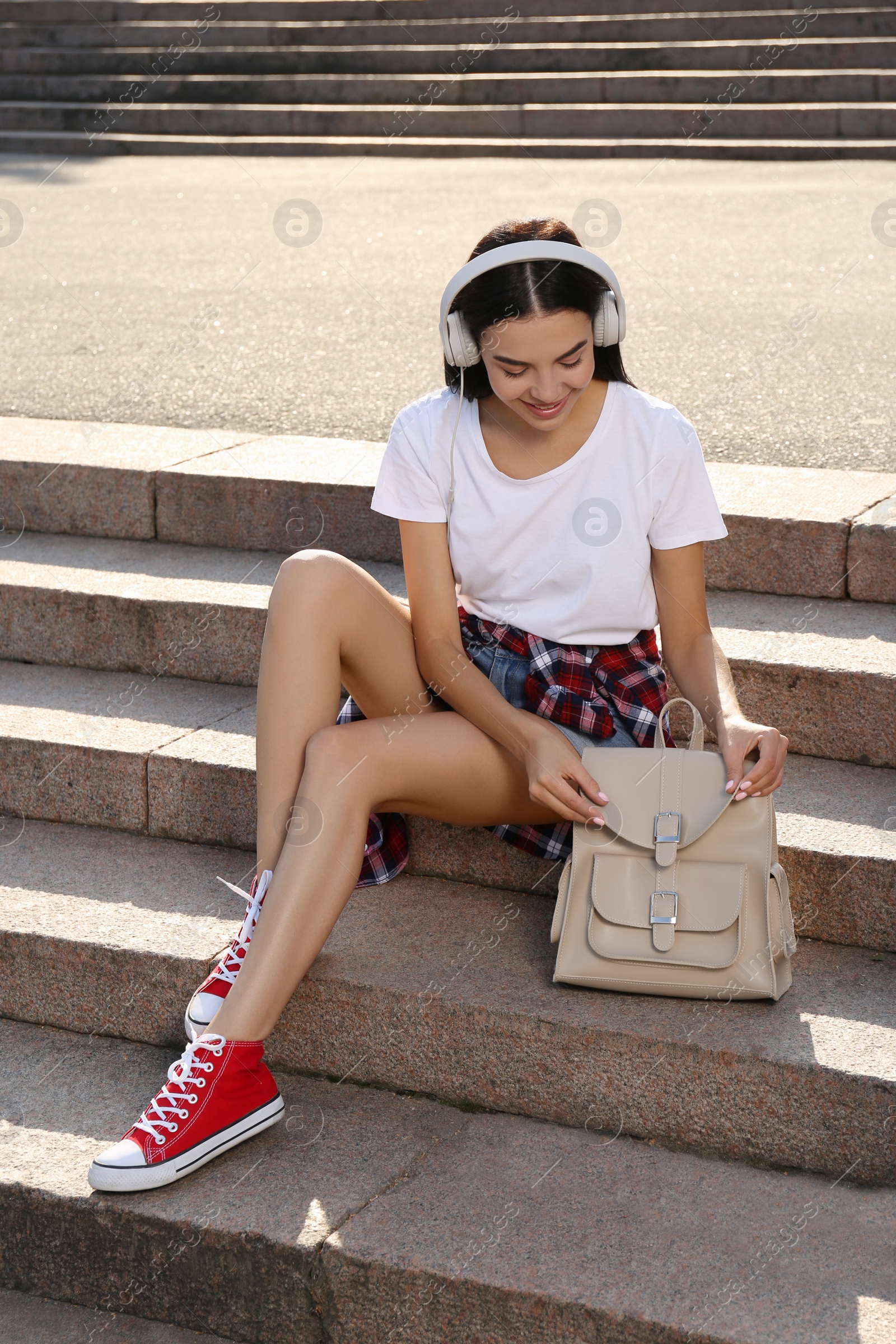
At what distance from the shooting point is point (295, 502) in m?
3.94

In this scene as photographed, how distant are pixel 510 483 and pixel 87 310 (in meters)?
4.41

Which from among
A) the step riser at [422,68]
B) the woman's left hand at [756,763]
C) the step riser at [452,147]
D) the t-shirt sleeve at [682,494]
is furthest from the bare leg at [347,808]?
the step riser at [422,68]

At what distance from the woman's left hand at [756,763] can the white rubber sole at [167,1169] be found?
1050 mm

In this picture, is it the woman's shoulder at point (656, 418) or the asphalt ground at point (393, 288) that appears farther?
the asphalt ground at point (393, 288)

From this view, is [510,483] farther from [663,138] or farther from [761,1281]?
[663,138]

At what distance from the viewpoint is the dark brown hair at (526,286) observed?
251 cm

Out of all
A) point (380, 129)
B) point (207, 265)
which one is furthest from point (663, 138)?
point (207, 265)

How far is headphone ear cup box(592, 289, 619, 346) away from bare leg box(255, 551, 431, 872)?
25.5 inches

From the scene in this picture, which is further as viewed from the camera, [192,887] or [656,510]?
[192,887]

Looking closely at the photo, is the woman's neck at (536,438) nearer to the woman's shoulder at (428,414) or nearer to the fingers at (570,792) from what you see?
the woman's shoulder at (428,414)

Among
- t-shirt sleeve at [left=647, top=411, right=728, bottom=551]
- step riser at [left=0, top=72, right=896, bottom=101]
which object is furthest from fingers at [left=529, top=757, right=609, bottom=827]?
step riser at [left=0, top=72, right=896, bottom=101]

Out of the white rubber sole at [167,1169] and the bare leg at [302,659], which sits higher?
the bare leg at [302,659]

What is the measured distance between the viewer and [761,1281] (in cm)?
215

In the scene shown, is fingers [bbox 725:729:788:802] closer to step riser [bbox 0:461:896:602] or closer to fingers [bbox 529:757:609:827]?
fingers [bbox 529:757:609:827]
